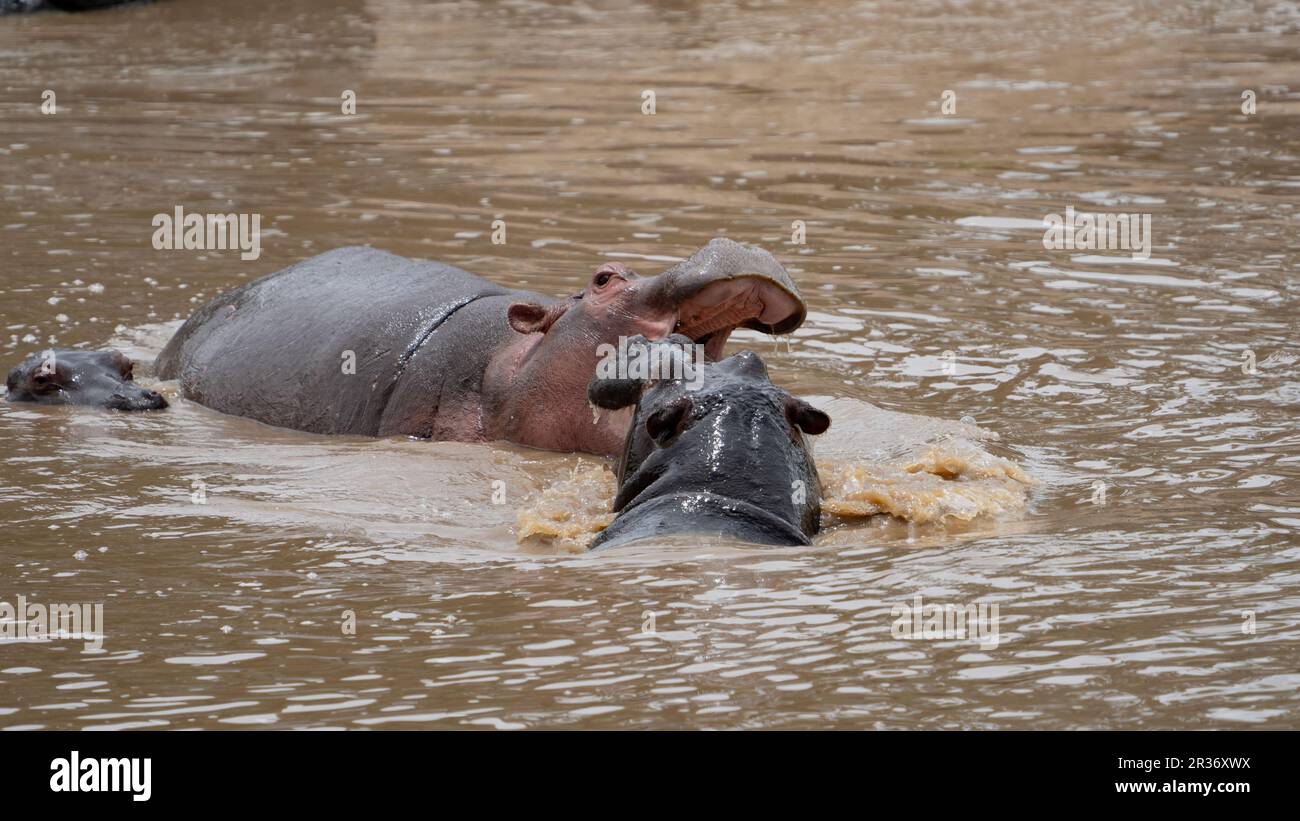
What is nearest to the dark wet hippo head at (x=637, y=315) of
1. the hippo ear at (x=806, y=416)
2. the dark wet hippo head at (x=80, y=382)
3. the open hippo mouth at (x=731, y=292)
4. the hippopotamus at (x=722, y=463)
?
the open hippo mouth at (x=731, y=292)

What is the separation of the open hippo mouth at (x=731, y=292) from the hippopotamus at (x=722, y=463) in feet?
1.80

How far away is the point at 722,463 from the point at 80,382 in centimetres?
387

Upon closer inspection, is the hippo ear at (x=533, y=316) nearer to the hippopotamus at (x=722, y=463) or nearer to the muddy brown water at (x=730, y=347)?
the muddy brown water at (x=730, y=347)

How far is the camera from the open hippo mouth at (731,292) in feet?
22.0

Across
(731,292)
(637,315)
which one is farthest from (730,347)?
(731,292)

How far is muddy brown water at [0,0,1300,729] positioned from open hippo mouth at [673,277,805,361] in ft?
2.00

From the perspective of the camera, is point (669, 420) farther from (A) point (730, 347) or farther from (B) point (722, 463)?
(A) point (730, 347)

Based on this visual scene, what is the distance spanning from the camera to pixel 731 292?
22.1 feet

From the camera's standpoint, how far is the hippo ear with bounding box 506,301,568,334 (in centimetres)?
735

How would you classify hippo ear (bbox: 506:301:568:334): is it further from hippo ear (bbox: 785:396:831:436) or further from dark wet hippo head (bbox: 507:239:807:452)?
hippo ear (bbox: 785:396:831:436)

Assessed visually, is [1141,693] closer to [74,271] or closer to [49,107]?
[74,271]

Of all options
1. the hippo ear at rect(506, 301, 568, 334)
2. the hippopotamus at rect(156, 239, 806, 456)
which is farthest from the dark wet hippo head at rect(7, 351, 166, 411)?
the hippo ear at rect(506, 301, 568, 334)
